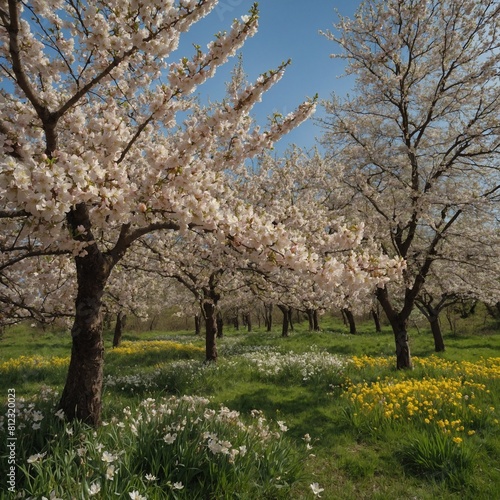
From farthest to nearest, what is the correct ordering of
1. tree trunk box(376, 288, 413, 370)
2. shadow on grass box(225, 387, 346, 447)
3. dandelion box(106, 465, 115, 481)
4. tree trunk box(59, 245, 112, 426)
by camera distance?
tree trunk box(376, 288, 413, 370), shadow on grass box(225, 387, 346, 447), tree trunk box(59, 245, 112, 426), dandelion box(106, 465, 115, 481)

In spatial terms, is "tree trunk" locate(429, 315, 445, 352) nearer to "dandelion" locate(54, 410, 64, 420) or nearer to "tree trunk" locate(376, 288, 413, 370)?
"tree trunk" locate(376, 288, 413, 370)

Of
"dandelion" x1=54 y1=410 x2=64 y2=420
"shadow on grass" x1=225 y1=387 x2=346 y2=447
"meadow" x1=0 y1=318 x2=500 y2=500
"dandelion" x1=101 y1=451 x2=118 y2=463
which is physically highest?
"dandelion" x1=54 y1=410 x2=64 y2=420

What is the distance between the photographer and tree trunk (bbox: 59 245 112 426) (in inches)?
184

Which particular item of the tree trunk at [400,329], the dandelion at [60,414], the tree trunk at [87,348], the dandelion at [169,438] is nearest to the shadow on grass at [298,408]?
the dandelion at [169,438]

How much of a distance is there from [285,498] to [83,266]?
3868 millimetres

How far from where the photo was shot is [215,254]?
9086mm

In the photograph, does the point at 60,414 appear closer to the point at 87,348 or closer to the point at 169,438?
the point at 87,348

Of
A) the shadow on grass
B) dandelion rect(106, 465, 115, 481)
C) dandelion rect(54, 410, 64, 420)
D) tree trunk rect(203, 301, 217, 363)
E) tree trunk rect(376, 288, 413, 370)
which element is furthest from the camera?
tree trunk rect(203, 301, 217, 363)

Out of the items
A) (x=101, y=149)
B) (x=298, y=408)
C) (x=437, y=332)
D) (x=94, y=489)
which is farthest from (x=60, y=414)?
(x=437, y=332)

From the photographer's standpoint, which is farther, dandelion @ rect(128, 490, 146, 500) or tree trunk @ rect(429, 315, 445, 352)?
tree trunk @ rect(429, 315, 445, 352)

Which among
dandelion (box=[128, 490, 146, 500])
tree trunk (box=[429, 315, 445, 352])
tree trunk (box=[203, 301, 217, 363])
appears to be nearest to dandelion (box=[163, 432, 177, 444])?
dandelion (box=[128, 490, 146, 500])

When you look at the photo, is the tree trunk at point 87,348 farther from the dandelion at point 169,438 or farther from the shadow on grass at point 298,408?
the shadow on grass at point 298,408

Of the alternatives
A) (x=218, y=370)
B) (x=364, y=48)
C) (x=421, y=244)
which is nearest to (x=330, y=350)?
(x=421, y=244)

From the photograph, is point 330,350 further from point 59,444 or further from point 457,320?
point 457,320
